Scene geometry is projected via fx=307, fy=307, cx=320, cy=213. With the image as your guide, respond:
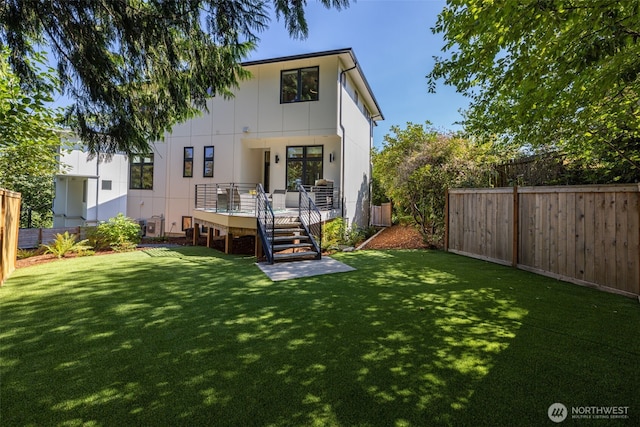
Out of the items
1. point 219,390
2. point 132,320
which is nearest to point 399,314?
point 219,390

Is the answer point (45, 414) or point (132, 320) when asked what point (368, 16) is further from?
point (45, 414)

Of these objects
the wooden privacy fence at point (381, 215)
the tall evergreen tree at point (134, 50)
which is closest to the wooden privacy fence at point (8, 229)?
the tall evergreen tree at point (134, 50)

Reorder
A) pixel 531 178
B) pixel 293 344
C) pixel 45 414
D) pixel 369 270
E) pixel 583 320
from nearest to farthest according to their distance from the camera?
pixel 45 414 → pixel 293 344 → pixel 583 320 → pixel 369 270 → pixel 531 178

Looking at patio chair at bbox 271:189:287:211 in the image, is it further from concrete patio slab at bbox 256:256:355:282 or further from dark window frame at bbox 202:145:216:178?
concrete patio slab at bbox 256:256:355:282

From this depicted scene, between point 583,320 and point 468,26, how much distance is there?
4249mm

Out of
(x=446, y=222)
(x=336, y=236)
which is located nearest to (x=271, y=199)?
(x=336, y=236)

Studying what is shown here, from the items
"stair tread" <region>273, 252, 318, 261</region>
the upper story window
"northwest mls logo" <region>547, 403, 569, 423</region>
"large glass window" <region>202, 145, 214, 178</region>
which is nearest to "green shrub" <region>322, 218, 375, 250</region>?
"stair tread" <region>273, 252, 318, 261</region>

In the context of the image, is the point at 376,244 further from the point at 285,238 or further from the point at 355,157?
the point at 285,238

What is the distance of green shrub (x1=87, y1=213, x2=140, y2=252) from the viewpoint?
1000 cm

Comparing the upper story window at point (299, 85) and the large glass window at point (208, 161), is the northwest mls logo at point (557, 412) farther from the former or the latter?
the large glass window at point (208, 161)

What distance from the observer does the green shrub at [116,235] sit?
10.0m

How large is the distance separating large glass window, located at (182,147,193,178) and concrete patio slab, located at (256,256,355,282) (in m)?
8.96

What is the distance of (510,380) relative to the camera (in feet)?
8.49

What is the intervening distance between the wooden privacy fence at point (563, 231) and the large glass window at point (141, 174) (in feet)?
46.6
